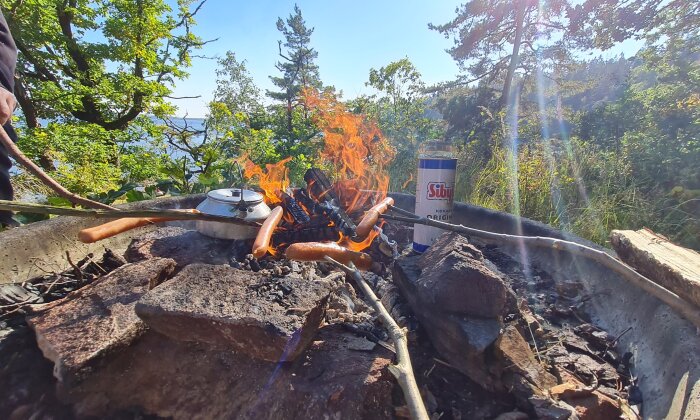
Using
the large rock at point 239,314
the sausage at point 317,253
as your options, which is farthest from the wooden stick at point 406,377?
the sausage at point 317,253

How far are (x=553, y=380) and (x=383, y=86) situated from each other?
463 inches

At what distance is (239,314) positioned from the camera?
119cm

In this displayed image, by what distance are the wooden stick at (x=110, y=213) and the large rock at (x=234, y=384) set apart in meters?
0.76

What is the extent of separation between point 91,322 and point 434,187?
6.31 ft

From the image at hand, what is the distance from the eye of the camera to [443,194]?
2232mm

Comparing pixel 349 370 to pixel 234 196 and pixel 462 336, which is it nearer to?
pixel 462 336

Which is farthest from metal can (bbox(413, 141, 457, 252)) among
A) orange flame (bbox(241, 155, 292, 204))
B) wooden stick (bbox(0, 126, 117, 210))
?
wooden stick (bbox(0, 126, 117, 210))

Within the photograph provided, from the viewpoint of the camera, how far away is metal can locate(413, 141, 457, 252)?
217cm

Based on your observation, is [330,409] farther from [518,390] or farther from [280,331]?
[518,390]

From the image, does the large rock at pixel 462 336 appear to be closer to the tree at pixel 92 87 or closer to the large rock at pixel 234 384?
the large rock at pixel 234 384

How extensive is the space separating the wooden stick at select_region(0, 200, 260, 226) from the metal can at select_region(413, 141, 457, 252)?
115 centimetres

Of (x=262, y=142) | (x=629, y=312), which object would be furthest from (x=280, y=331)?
(x=262, y=142)

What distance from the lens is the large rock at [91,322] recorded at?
1184mm

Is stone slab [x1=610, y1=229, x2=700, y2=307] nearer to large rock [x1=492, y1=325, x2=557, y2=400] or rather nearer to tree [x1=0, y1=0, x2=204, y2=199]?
large rock [x1=492, y1=325, x2=557, y2=400]
